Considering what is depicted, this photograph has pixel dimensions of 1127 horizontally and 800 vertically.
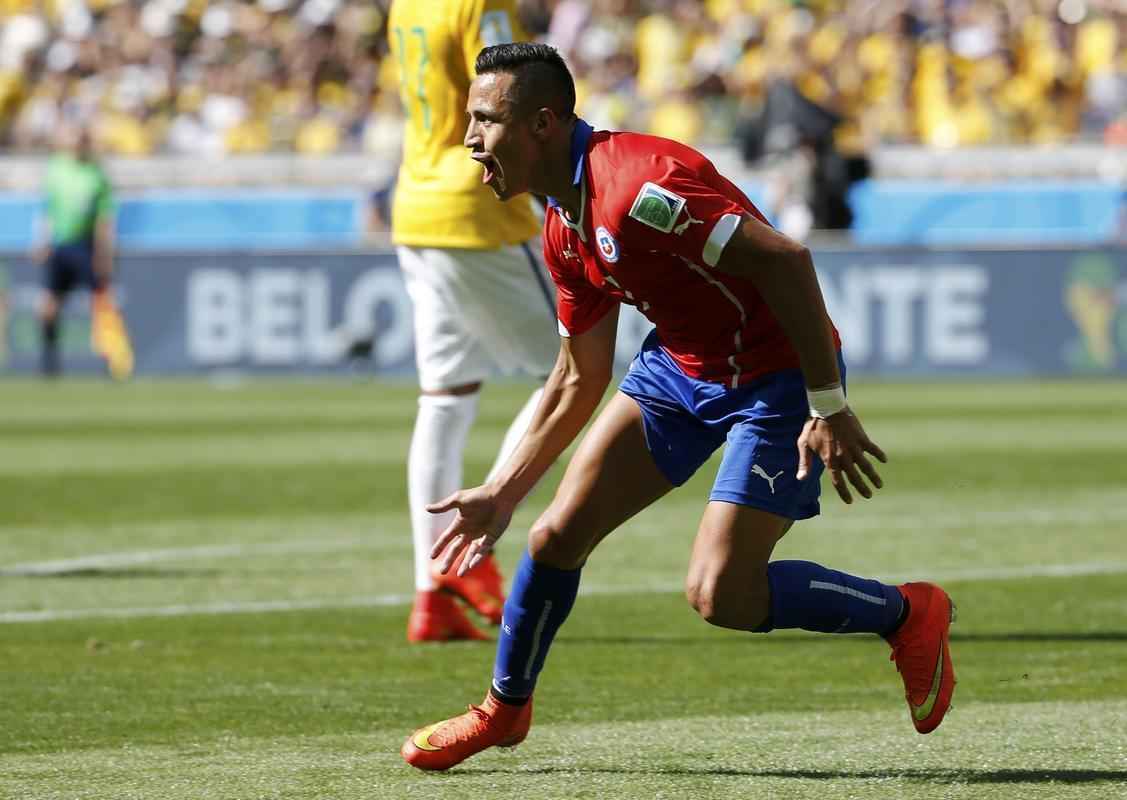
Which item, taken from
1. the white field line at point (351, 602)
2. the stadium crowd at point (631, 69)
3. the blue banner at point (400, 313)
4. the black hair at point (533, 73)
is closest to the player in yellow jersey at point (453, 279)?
the white field line at point (351, 602)

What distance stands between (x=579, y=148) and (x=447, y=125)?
252 cm

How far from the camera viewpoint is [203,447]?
48.8 ft

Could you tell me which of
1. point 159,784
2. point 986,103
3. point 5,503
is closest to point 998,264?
point 986,103

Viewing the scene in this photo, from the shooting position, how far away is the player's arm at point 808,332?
448 centimetres

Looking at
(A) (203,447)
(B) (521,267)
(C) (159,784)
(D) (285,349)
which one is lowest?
(D) (285,349)

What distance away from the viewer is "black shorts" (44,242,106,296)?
21172mm

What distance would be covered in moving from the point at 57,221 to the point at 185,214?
197 centimetres

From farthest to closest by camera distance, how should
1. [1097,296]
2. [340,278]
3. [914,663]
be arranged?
[340,278] → [1097,296] → [914,663]

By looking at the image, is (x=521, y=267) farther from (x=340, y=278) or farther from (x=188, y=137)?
(x=188, y=137)

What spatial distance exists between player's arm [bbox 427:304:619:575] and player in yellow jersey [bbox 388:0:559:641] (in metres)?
1.92

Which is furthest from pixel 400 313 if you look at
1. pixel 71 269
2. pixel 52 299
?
pixel 52 299

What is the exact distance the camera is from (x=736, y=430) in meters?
4.95

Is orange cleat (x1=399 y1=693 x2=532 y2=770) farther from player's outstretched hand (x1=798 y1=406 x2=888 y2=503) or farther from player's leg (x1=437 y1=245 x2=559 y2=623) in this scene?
player's leg (x1=437 y1=245 x2=559 y2=623)

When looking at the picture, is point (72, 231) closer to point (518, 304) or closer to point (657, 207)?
point (518, 304)
